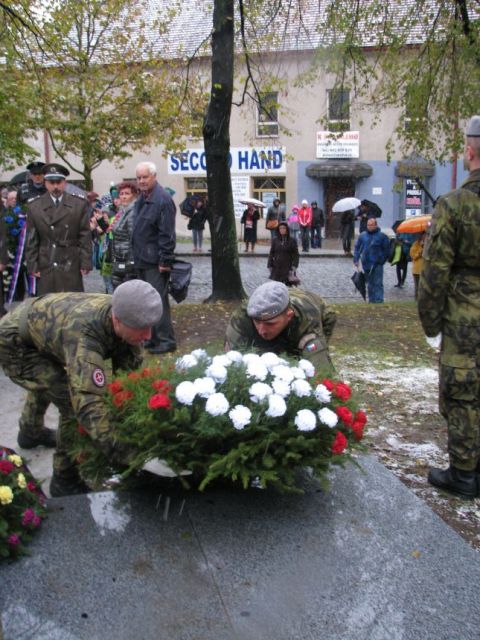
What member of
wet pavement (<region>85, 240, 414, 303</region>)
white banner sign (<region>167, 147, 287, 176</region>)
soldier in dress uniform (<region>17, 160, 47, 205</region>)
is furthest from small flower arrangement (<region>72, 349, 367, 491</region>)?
white banner sign (<region>167, 147, 287, 176</region>)

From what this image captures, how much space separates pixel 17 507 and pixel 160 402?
0.61 meters

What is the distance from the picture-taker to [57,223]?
260 inches

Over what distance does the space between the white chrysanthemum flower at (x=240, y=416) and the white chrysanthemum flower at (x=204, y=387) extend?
133 millimetres

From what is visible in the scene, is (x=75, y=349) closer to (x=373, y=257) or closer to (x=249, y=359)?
(x=249, y=359)

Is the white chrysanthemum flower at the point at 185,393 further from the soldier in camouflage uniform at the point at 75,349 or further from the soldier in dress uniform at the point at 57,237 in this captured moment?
the soldier in dress uniform at the point at 57,237

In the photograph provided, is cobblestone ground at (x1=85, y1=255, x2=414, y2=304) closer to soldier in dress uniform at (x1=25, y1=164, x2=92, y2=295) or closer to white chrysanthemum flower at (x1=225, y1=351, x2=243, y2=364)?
soldier in dress uniform at (x1=25, y1=164, x2=92, y2=295)

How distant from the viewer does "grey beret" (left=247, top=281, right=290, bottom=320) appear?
3.25m

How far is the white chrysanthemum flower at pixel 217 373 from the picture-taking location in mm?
2648

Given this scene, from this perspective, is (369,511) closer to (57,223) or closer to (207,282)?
(57,223)

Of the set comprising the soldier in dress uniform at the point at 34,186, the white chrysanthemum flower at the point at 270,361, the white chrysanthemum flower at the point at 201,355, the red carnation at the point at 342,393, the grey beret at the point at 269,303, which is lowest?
the red carnation at the point at 342,393

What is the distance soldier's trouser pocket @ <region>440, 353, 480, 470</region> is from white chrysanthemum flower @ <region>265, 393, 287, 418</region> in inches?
53.9

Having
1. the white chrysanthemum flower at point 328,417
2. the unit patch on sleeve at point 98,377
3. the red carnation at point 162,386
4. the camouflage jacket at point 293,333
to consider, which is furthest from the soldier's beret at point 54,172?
the white chrysanthemum flower at point 328,417

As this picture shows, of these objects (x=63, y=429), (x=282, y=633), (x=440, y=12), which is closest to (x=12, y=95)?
(x=440, y=12)

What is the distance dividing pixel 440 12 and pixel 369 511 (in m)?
9.15
